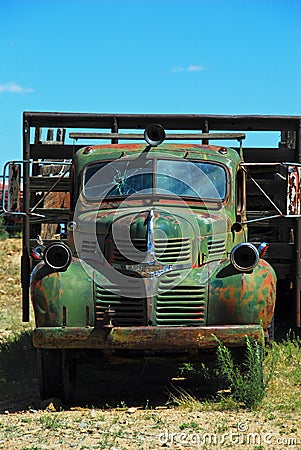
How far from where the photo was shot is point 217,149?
7.77 meters

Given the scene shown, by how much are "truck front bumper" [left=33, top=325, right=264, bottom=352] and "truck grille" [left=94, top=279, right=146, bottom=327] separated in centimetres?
19

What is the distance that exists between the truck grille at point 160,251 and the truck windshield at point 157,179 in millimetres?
695

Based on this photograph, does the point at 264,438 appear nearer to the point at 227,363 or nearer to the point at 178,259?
the point at 227,363

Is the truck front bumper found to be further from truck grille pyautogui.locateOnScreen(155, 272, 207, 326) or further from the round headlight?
the round headlight

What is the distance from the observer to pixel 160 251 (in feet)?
21.7

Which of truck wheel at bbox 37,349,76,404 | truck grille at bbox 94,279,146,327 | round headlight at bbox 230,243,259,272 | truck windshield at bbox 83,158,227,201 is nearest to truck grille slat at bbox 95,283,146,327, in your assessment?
truck grille at bbox 94,279,146,327

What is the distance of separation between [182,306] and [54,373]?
1.21 metres

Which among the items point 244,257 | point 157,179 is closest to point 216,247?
point 244,257

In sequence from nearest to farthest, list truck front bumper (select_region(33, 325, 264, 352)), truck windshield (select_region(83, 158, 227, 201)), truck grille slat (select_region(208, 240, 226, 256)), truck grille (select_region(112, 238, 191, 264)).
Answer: truck front bumper (select_region(33, 325, 264, 352)) → truck grille (select_region(112, 238, 191, 264)) → truck grille slat (select_region(208, 240, 226, 256)) → truck windshield (select_region(83, 158, 227, 201))

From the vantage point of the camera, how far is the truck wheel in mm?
6664

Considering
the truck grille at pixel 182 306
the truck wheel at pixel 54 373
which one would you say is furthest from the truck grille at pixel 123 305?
the truck wheel at pixel 54 373

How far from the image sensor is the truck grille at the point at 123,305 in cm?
643

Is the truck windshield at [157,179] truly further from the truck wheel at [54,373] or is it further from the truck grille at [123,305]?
the truck wheel at [54,373]

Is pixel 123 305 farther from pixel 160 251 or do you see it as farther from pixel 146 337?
pixel 160 251
